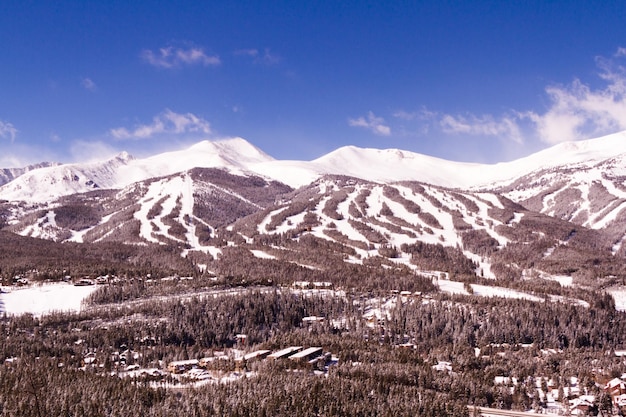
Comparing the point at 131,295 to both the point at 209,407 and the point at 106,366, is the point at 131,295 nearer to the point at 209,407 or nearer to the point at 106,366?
the point at 106,366

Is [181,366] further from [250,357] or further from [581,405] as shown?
[581,405]

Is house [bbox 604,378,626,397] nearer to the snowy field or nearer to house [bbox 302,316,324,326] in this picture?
house [bbox 302,316,324,326]

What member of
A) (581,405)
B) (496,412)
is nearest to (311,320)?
(496,412)

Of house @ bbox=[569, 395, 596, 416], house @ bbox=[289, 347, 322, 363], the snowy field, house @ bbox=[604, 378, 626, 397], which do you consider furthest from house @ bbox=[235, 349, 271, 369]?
house @ bbox=[604, 378, 626, 397]

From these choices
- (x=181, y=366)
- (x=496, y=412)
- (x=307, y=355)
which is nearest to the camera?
(x=496, y=412)

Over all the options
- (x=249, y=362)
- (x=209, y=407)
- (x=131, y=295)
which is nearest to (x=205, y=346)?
(x=249, y=362)

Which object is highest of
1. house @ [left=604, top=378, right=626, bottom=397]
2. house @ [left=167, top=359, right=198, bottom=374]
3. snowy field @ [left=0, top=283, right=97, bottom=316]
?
snowy field @ [left=0, top=283, right=97, bottom=316]

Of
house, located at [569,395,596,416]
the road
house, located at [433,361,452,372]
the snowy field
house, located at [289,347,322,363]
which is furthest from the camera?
the snowy field
